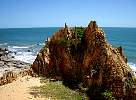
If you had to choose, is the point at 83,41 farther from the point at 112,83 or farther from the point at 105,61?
the point at 112,83

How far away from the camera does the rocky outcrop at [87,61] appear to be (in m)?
23.8

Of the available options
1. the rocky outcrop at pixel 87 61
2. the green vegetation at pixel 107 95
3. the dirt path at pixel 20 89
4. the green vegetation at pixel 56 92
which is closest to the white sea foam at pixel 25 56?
the rocky outcrop at pixel 87 61

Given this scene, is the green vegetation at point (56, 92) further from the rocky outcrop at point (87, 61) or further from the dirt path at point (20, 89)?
the rocky outcrop at point (87, 61)

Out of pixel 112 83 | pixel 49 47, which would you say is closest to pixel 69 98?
pixel 112 83

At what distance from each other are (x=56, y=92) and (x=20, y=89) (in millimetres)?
3120

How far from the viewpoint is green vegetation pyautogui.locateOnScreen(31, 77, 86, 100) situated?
24.1 metres

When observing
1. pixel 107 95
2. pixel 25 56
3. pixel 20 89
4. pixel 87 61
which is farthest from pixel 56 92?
pixel 25 56

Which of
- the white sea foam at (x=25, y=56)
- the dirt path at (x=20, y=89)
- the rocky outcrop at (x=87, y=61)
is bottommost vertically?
the white sea foam at (x=25, y=56)

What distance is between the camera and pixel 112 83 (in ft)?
77.9

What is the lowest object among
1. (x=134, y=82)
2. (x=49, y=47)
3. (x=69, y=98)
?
(x=69, y=98)

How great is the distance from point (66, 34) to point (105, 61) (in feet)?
17.5

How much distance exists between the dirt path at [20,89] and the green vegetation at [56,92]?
59cm

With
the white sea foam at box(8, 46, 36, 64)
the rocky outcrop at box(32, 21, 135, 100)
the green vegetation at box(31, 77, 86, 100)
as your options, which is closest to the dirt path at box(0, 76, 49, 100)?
the green vegetation at box(31, 77, 86, 100)

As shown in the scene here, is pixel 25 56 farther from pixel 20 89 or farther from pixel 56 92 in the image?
pixel 56 92
